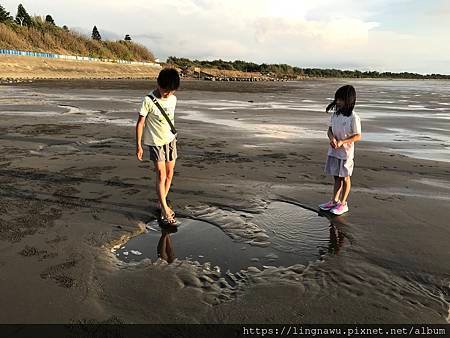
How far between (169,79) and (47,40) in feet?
222

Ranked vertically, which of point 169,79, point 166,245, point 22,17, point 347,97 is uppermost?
point 22,17

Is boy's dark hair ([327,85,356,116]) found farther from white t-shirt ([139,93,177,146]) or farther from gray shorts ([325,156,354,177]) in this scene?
white t-shirt ([139,93,177,146])

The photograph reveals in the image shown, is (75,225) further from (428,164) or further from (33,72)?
(33,72)

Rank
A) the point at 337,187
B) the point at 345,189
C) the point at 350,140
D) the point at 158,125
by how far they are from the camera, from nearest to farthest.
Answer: the point at 158,125
the point at 350,140
the point at 345,189
the point at 337,187

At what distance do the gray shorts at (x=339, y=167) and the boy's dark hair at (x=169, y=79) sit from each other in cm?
240

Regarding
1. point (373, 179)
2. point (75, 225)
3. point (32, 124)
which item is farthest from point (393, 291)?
point (32, 124)

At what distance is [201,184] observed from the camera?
6.51 metres

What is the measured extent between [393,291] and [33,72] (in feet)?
164

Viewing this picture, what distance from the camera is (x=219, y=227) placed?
476 cm

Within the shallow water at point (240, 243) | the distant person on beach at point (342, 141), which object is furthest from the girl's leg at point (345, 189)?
the shallow water at point (240, 243)

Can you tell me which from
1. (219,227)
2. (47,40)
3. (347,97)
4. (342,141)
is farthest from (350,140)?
(47,40)

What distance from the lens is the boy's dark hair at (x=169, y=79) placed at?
183 inches

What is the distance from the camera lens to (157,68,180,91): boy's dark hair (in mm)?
4651

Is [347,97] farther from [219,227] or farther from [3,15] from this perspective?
[3,15]
